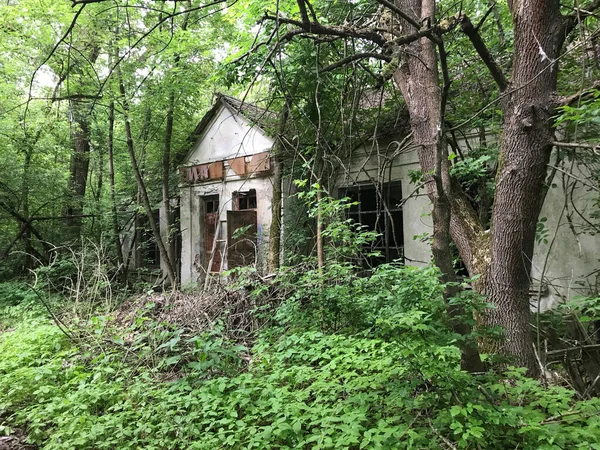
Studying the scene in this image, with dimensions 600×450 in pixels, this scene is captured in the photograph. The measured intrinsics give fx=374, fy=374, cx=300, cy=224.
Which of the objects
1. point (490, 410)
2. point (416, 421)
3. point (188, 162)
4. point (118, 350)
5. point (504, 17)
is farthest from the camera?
point (188, 162)

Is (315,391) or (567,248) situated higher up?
(567,248)

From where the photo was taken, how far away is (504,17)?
18.6 feet

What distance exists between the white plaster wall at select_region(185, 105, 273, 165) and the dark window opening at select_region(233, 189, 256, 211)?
98 centimetres

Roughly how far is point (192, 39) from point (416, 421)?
7802 mm

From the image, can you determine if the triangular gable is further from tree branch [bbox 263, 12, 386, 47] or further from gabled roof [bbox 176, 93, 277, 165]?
tree branch [bbox 263, 12, 386, 47]

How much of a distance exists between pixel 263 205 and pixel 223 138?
7.92 ft

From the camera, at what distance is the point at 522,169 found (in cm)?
339

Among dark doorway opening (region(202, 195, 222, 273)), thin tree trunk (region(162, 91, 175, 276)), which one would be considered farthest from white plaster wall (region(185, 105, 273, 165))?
dark doorway opening (region(202, 195, 222, 273))

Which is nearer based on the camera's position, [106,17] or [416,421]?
[416,421]

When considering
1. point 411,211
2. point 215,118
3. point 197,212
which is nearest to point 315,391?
point 411,211

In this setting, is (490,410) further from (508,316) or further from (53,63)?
(53,63)

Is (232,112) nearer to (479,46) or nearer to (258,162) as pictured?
(258,162)

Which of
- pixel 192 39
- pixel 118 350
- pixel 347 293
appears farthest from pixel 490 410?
pixel 192 39

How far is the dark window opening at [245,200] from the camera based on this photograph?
9.48 m
